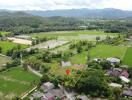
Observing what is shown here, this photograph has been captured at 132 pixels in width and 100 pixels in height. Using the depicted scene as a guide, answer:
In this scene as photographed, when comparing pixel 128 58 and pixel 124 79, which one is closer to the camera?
pixel 124 79

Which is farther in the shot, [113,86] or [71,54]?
[71,54]

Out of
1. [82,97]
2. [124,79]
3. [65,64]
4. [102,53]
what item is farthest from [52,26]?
[82,97]

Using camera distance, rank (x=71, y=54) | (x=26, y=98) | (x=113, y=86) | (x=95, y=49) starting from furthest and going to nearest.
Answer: (x=95, y=49)
(x=71, y=54)
(x=113, y=86)
(x=26, y=98)

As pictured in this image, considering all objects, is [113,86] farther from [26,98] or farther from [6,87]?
[6,87]

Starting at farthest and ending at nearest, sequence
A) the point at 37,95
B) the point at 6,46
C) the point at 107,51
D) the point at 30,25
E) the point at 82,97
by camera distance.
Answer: the point at 30,25 < the point at 6,46 < the point at 107,51 < the point at 37,95 < the point at 82,97

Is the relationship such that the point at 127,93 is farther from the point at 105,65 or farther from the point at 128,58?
the point at 128,58

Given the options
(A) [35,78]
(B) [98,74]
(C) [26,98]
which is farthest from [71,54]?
(C) [26,98]
